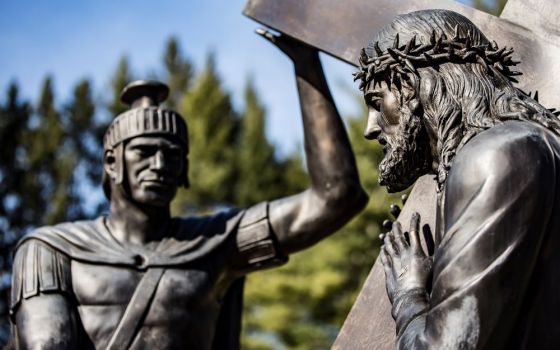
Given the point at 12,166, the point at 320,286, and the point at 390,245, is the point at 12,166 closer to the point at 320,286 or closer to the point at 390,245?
the point at 320,286

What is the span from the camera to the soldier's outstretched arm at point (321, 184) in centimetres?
702

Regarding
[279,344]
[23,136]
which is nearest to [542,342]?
[279,344]

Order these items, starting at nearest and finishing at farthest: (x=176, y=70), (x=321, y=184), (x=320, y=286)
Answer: (x=321, y=184), (x=320, y=286), (x=176, y=70)

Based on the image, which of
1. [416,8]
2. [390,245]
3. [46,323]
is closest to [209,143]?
[46,323]

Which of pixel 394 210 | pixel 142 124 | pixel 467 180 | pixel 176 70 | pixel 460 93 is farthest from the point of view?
pixel 176 70

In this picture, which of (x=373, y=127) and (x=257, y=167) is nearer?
(x=373, y=127)

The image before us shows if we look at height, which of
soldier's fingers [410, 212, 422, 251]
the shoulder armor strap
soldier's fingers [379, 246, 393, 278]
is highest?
soldier's fingers [410, 212, 422, 251]

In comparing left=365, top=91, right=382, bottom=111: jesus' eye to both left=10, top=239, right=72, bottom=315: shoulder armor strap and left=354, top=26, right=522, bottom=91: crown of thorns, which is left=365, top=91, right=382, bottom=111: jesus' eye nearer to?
left=354, top=26, right=522, bottom=91: crown of thorns

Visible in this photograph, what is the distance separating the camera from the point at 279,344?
84.2 feet

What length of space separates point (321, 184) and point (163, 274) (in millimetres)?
1018

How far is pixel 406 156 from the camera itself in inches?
155

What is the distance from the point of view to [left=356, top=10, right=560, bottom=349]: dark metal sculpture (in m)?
3.37

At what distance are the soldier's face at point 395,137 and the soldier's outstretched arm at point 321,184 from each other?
2893 mm

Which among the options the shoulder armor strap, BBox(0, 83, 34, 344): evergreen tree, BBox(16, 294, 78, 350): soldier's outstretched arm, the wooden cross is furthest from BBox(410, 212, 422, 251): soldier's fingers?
BBox(0, 83, 34, 344): evergreen tree
